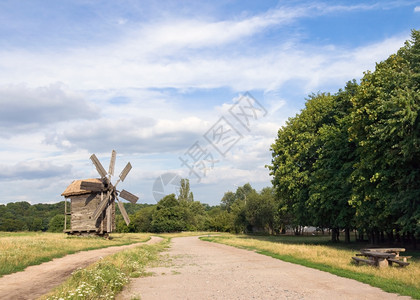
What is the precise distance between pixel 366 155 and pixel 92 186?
33.6 metres

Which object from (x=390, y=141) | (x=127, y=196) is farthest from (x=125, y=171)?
(x=390, y=141)

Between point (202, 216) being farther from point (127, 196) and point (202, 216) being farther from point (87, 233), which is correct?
point (87, 233)

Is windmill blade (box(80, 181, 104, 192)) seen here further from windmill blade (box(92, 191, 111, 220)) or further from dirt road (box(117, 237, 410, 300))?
dirt road (box(117, 237, 410, 300))

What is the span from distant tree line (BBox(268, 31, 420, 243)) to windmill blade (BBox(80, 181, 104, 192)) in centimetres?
2319

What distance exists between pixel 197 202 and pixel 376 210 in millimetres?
92968

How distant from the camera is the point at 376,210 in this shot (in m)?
26.3

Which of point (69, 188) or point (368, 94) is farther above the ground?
point (368, 94)

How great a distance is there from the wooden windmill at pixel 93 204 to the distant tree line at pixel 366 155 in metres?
23.0

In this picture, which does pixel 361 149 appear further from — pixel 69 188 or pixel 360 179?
pixel 69 188

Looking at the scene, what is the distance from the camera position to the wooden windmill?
4698 cm

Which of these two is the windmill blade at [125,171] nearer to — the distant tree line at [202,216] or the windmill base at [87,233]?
the windmill base at [87,233]

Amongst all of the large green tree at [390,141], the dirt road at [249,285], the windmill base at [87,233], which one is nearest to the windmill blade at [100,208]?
the windmill base at [87,233]

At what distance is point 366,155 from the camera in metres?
26.7

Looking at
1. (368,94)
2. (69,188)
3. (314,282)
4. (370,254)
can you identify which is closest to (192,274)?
(314,282)
